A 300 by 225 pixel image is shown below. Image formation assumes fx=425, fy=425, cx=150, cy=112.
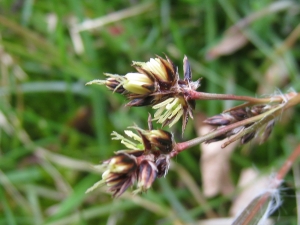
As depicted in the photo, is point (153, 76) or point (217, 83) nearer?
point (153, 76)

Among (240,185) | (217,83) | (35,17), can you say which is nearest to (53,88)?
(35,17)

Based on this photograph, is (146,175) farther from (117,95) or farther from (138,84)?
(117,95)

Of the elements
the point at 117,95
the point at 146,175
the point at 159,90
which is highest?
the point at 117,95

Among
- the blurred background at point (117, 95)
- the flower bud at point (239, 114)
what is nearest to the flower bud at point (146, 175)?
the flower bud at point (239, 114)

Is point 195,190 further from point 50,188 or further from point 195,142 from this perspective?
point 195,142

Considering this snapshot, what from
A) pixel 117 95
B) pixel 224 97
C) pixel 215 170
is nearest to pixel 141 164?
pixel 224 97

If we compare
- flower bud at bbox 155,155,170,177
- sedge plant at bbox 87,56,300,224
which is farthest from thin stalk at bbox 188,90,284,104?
flower bud at bbox 155,155,170,177

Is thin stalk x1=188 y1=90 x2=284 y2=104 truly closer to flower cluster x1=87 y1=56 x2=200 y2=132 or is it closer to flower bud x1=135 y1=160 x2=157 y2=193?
flower cluster x1=87 y1=56 x2=200 y2=132
